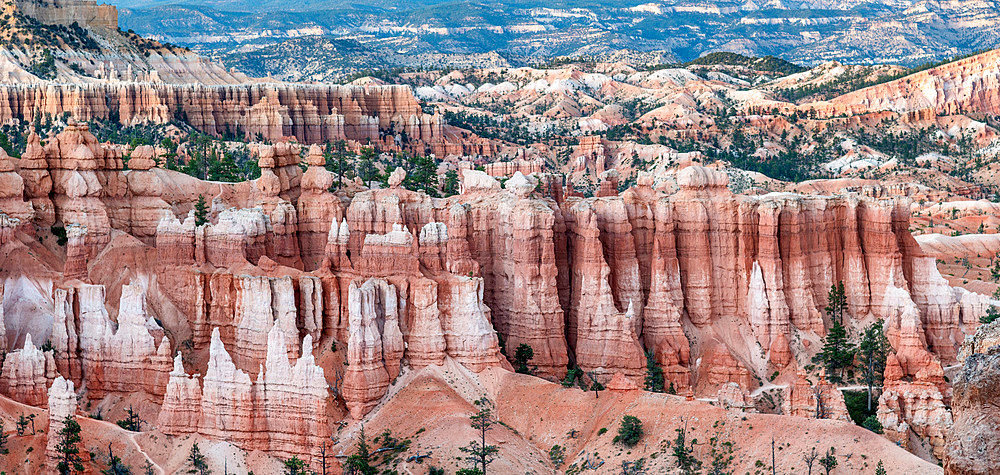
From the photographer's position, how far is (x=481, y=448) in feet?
227

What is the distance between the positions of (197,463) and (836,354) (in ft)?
118

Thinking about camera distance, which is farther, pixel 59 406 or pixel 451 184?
pixel 451 184

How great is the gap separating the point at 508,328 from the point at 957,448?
57773 millimetres

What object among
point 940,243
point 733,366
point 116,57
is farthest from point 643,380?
point 116,57

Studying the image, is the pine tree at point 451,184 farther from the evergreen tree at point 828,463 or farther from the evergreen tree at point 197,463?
the evergreen tree at point 828,463

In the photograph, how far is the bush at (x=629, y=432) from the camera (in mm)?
69194

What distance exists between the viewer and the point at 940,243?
5507 inches

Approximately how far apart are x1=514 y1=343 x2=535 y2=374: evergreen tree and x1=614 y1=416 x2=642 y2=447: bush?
12798 mm

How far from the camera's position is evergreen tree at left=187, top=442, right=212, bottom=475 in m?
71.4

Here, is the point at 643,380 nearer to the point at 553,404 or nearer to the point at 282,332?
the point at 553,404

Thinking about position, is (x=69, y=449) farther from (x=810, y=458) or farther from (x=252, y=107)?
(x=252, y=107)

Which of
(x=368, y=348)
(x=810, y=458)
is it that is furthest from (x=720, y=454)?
(x=368, y=348)

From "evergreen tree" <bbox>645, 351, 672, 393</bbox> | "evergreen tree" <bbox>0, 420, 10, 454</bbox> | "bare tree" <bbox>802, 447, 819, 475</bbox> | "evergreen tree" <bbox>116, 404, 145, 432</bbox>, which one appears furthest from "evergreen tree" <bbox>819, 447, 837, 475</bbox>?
"evergreen tree" <bbox>0, 420, 10, 454</bbox>

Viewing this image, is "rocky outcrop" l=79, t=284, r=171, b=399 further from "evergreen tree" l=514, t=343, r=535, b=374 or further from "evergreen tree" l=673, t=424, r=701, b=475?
"evergreen tree" l=673, t=424, r=701, b=475
